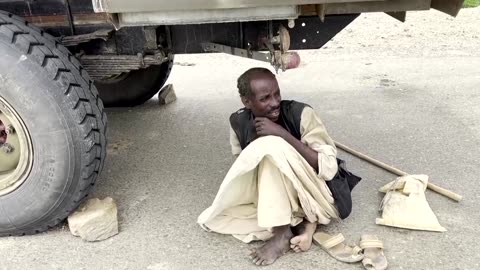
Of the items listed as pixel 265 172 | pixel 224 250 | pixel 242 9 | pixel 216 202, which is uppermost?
pixel 242 9

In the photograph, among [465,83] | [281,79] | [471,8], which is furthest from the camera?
[471,8]

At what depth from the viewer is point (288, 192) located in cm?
249

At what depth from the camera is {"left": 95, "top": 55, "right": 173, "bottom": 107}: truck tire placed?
4312 millimetres

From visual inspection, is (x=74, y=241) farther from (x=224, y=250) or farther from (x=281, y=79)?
(x=281, y=79)

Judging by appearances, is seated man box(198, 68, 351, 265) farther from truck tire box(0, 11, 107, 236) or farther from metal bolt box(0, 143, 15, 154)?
metal bolt box(0, 143, 15, 154)

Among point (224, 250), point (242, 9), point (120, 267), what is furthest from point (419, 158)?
point (120, 267)

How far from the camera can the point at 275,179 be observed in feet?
8.09

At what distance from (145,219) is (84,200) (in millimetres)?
345

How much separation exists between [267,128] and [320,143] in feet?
0.92

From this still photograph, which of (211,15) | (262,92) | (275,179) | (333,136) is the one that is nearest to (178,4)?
(211,15)

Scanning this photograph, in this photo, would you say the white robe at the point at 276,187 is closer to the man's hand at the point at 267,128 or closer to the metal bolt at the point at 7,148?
the man's hand at the point at 267,128

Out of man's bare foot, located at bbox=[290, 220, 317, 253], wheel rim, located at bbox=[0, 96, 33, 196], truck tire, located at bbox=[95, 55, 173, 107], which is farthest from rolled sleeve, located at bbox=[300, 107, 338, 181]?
truck tire, located at bbox=[95, 55, 173, 107]

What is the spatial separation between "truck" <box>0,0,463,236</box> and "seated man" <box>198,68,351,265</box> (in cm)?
26

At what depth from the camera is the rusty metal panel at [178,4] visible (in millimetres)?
2174
